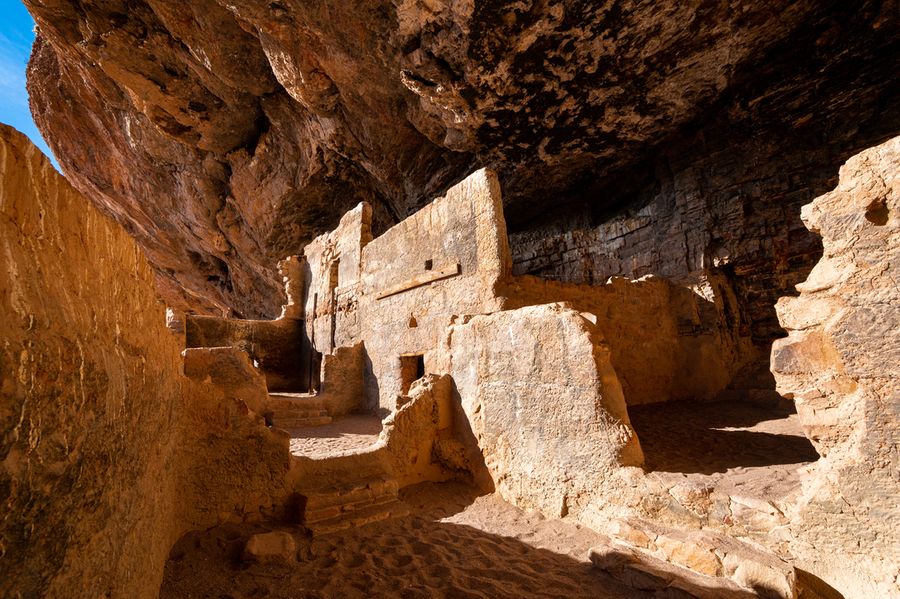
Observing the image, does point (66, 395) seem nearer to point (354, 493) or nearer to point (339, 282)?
point (354, 493)

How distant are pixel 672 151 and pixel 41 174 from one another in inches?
406

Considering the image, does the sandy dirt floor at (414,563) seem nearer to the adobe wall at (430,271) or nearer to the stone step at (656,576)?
the stone step at (656,576)

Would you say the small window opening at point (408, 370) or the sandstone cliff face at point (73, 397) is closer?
the sandstone cliff face at point (73, 397)

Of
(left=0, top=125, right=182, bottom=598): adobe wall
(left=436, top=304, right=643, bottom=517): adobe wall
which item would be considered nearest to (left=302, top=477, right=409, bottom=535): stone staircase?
(left=436, top=304, right=643, bottom=517): adobe wall

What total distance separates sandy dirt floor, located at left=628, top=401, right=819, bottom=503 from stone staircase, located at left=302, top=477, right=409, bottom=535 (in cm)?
236

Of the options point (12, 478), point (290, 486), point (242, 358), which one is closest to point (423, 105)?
point (242, 358)

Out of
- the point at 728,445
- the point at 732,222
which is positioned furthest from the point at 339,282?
the point at 732,222

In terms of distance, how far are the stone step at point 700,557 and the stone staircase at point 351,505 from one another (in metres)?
1.94

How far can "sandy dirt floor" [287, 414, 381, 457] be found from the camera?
4.86 meters

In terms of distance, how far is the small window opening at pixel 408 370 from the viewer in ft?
22.2

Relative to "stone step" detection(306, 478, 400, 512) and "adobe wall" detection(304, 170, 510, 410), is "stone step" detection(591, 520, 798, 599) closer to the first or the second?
"stone step" detection(306, 478, 400, 512)

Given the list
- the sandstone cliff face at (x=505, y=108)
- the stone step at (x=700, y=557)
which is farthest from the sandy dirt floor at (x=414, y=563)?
the sandstone cliff face at (x=505, y=108)

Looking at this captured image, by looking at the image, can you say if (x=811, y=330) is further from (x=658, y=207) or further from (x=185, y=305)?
(x=185, y=305)

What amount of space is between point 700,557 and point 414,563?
74.9 inches
